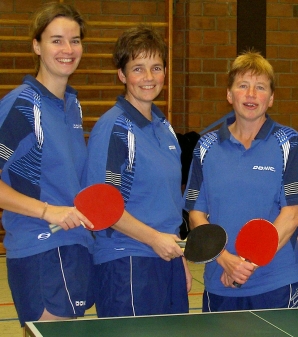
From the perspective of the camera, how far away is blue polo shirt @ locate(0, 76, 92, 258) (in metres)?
2.17

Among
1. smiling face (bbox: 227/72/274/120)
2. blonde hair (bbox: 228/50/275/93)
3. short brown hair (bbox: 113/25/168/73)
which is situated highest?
short brown hair (bbox: 113/25/168/73)

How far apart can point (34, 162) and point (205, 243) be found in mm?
640

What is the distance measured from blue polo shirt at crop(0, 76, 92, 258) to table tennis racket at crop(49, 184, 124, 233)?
0.09 metres

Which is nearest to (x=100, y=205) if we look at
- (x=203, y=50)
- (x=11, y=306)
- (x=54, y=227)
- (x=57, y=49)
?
(x=54, y=227)

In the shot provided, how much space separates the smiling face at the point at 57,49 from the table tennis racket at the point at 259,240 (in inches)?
32.0

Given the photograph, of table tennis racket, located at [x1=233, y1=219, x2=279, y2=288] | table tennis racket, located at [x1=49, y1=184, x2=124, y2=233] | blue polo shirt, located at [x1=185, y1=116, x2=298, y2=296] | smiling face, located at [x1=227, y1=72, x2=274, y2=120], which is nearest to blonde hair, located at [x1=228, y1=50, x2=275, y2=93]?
smiling face, located at [x1=227, y1=72, x2=274, y2=120]

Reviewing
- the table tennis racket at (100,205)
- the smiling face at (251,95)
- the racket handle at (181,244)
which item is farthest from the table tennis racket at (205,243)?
the smiling face at (251,95)

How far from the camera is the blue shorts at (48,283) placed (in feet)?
7.18

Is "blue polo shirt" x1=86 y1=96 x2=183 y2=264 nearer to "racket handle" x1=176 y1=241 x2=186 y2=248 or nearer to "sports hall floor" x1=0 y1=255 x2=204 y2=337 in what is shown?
"racket handle" x1=176 y1=241 x2=186 y2=248

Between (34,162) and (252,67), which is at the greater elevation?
(252,67)

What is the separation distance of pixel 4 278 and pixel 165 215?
2811 mm

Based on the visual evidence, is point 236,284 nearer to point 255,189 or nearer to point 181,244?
point 181,244

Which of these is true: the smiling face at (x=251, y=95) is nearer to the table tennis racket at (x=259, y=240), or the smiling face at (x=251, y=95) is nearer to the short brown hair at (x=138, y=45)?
the short brown hair at (x=138, y=45)

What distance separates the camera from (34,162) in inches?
86.7
